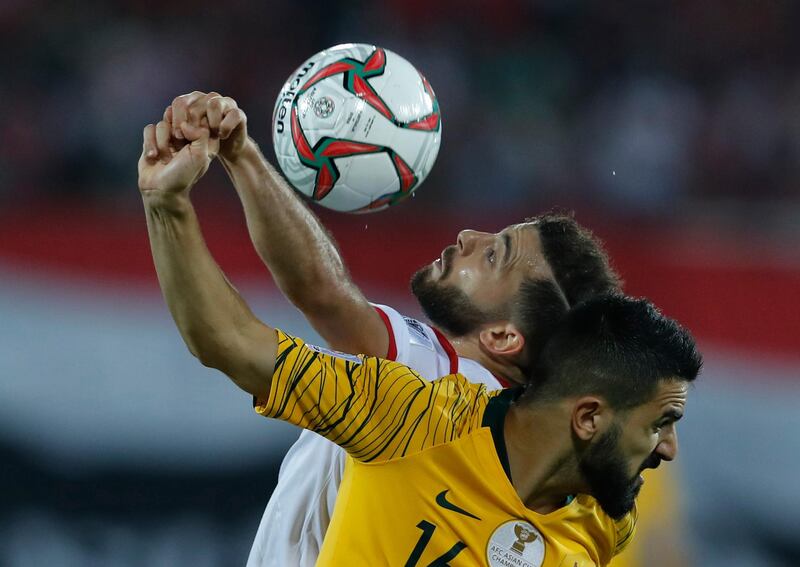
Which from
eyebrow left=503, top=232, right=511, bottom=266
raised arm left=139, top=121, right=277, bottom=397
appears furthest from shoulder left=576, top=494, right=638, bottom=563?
raised arm left=139, top=121, right=277, bottom=397

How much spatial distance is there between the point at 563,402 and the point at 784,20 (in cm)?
689

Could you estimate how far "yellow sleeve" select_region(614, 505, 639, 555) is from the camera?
10.2 feet

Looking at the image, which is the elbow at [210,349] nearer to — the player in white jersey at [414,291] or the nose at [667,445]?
the player in white jersey at [414,291]

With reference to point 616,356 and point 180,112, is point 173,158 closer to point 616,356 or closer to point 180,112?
point 180,112

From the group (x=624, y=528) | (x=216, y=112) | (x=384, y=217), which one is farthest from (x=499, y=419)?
(x=384, y=217)

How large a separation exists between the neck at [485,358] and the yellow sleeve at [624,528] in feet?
2.02

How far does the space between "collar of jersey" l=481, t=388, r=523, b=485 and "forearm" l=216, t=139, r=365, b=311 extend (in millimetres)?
619

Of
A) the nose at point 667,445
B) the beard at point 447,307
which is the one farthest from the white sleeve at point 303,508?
the nose at point 667,445

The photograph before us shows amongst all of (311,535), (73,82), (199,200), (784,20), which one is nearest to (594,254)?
(311,535)

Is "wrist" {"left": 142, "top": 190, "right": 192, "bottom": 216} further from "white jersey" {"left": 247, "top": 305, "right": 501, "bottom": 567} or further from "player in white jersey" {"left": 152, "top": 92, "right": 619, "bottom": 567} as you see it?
"white jersey" {"left": 247, "top": 305, "right": 501, "bottom": 567}

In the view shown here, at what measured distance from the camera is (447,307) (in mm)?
3578

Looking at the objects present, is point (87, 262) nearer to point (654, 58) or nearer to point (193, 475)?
point (193, 475)

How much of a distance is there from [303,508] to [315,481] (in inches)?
3.5

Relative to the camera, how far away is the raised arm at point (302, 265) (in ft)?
10.6
